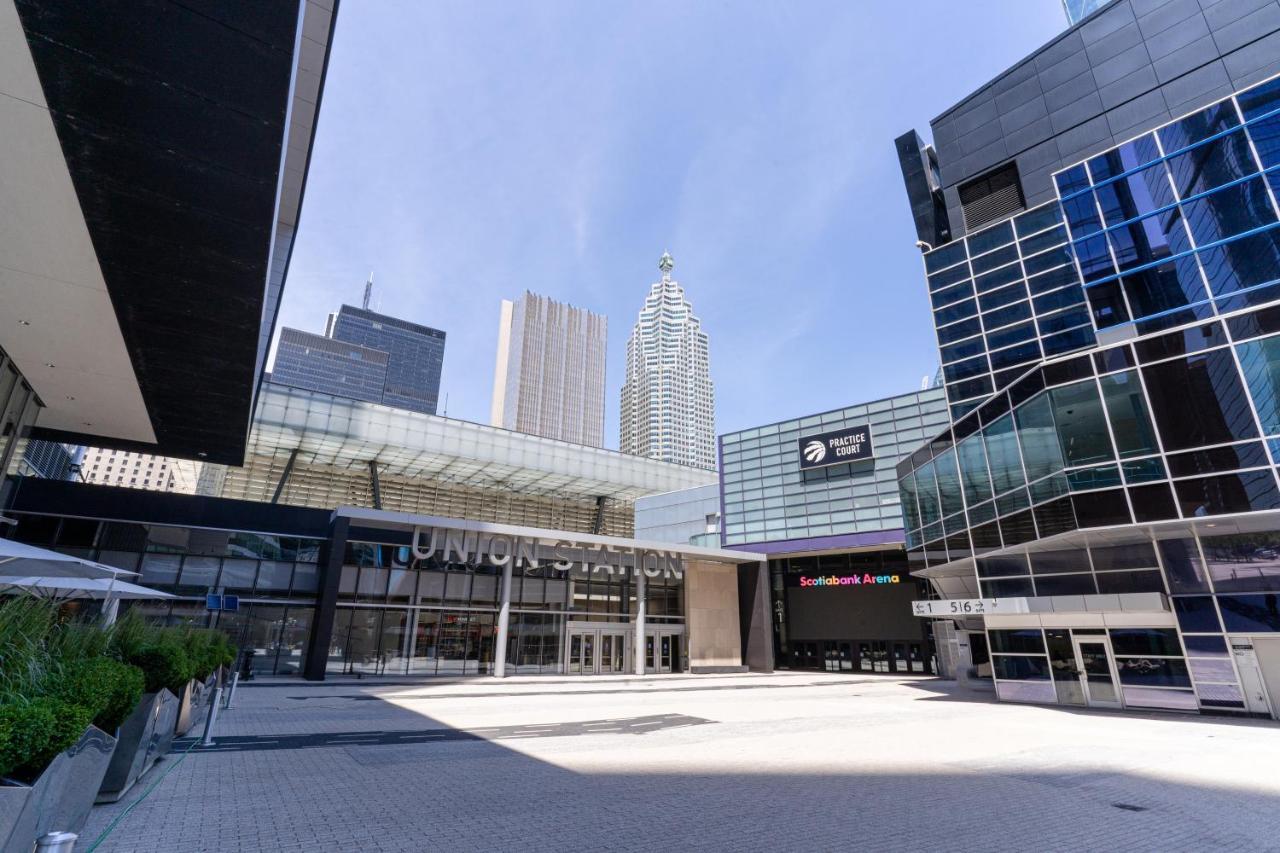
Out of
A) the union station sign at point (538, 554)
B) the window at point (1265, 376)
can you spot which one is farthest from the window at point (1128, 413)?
the union station sign at point (538, 554)

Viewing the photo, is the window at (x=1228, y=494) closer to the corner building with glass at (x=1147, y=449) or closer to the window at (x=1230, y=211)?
the corner building with glass at (x=1147, y=449)

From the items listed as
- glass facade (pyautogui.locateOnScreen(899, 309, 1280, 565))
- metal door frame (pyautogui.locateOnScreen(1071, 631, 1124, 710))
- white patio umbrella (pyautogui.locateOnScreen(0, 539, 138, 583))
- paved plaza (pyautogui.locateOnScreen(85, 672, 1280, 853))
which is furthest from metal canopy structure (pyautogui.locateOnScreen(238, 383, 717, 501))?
metal door frame (pyautogui.locateOnScreen(1071, 631, 1124, 710))

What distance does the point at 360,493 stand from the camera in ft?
163

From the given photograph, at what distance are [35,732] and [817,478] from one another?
42975 millimetres

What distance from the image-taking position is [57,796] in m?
4.78

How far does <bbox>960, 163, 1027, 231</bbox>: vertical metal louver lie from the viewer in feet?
119

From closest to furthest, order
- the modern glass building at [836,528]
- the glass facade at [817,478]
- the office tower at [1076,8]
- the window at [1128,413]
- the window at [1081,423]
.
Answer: the window at [1128,413]
the window at [1081,423]
the glass facade at [817,478]
the modern glass building at [836,528]
the office tower at [1076,8]

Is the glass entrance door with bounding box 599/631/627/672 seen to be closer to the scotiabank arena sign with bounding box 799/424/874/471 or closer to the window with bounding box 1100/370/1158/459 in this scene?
the scotiabank arena sign with bounding box 799/424/874/471

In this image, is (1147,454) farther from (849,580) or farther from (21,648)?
(849,580)

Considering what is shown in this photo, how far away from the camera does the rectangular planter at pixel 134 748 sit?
7.06m

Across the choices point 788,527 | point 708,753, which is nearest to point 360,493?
point 788,527

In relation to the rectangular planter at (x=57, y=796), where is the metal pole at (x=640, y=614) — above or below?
above

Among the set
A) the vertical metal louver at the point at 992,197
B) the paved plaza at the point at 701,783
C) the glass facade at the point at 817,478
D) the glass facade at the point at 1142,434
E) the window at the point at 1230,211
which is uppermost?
the vertical metal louver at the point at 992,197

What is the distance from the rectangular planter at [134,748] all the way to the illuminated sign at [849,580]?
1615 inches
